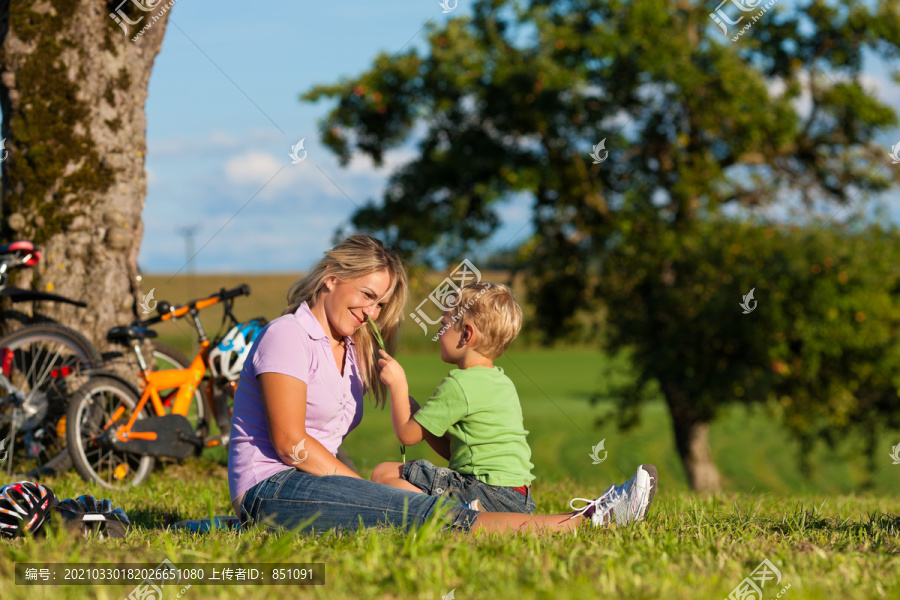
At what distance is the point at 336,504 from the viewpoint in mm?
3438

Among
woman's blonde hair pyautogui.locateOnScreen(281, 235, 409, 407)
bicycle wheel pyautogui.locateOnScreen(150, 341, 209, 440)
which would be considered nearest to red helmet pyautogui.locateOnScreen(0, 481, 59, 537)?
woman's blonde hair pyautogui.locateOnScreen(281, 235, 409, 407)

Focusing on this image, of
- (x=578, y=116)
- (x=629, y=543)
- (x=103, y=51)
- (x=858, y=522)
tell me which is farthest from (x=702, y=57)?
(x=629, y=543)

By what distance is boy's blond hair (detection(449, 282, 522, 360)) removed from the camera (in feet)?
12.4

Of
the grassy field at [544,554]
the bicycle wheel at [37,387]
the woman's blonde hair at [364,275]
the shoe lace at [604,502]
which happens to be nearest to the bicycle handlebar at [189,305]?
the bicycle wheel at [37,387]

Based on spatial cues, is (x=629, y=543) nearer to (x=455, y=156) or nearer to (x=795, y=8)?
(x=455, y=156)

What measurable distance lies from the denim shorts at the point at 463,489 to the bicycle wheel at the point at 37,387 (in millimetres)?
3141

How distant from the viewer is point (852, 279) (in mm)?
10852

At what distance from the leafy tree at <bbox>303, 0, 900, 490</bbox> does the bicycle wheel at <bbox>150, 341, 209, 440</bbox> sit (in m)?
5.79

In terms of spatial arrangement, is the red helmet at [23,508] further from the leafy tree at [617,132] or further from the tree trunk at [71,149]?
the leafy tree at [617,132]

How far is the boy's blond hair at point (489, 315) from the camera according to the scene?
3768 mm

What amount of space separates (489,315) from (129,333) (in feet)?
10.3

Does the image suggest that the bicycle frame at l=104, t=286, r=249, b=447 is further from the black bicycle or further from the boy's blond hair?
the boy's blond hair

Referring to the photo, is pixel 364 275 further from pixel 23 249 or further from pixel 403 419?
pixel 23 249

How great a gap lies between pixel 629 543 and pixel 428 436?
3.58 feet
